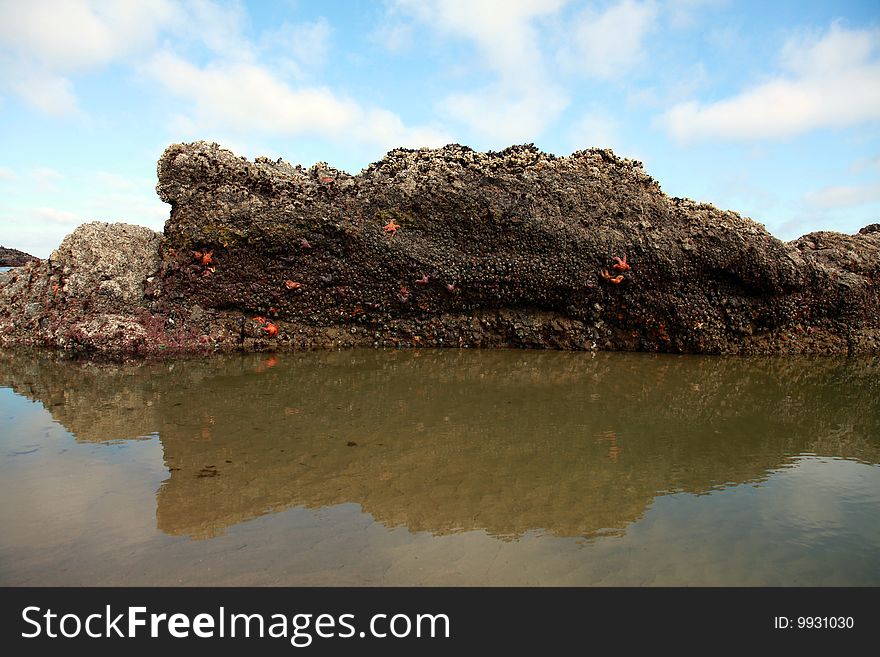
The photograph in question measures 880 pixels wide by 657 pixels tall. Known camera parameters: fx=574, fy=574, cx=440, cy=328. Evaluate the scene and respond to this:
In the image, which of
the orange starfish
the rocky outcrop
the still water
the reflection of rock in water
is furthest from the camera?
the rocky outcrop

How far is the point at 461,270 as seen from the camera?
8.61 m

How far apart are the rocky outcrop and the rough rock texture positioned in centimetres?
3455

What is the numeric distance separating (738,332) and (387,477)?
6.88 meters

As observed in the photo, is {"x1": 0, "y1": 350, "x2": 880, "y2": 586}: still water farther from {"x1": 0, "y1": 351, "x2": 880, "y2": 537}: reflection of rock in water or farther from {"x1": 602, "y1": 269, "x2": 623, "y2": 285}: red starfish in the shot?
{"x1": 602, "y1": 269, "x2": 623, "y2": 285}: red starfish

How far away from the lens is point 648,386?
6.34m

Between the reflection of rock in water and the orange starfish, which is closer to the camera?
the reflection of rock in water

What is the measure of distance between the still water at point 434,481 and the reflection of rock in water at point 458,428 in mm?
22

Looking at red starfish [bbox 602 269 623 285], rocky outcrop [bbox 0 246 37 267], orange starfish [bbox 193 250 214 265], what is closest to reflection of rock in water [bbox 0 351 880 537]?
red starfish [bbox 602 269 623 285]

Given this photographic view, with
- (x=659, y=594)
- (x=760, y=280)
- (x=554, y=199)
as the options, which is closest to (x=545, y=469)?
(x=659, y=594)

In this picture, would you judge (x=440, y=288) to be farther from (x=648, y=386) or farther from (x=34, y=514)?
(x=34, y=514)

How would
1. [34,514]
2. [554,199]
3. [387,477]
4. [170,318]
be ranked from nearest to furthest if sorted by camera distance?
1. [34,514]
2. [387,477]
3. [170,318]
4. [554,199]

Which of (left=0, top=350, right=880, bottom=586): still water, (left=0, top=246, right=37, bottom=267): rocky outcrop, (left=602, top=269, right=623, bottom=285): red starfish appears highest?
(left=0, top=246, right=37, bottom=267): rocky outcrop

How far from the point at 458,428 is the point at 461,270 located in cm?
424

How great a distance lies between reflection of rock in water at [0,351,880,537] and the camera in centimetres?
346
